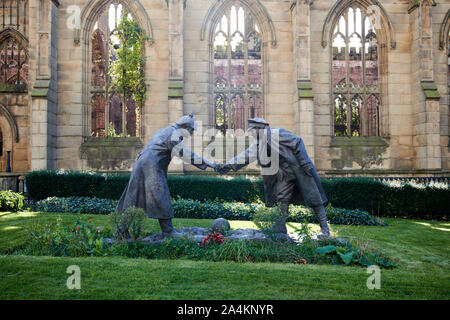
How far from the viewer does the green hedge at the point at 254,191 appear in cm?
1012

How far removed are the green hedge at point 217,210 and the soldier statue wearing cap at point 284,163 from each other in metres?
3.02

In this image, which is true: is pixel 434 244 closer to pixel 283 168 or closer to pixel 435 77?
pixel 283 168

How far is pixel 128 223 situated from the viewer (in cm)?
524

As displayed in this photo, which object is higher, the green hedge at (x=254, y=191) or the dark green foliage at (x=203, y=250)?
the green hedge at (x=254, y=191)

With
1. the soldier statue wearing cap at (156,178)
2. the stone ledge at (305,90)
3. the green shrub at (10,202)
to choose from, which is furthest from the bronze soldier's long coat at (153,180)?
the stone ledge at (305,90)

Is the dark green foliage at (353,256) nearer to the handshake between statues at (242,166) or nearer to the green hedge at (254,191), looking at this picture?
the handshake between statues at (242,166)

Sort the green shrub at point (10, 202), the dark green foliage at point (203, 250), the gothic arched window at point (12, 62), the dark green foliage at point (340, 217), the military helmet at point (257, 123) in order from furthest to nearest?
the gothic arched window at point (12, 62) → the green shrub at point (10, 202) → the dark green foliage at point (340, 217) → the military helmet at point (257, 123) → the dark green foliage at point (203, 250)

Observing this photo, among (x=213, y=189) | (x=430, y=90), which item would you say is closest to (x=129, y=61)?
(x=213, y=189)

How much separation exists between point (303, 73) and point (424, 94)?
541cm

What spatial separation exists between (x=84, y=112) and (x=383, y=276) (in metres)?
13.3

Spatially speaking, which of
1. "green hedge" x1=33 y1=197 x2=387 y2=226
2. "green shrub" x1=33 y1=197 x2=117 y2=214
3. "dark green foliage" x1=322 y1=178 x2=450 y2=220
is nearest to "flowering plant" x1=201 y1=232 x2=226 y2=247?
"green hedge" x1=33 y1=197 x2=387 y2=226

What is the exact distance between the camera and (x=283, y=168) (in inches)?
238

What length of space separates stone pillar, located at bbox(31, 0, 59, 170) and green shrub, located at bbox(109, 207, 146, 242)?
871 centimetres
